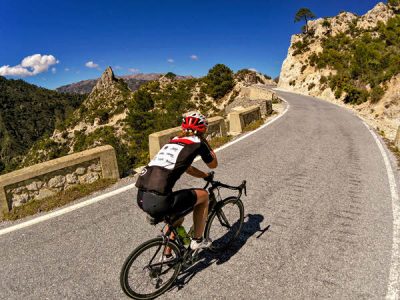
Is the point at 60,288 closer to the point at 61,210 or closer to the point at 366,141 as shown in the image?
the point at 61,210

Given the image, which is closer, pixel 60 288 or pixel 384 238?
pixel 60 288

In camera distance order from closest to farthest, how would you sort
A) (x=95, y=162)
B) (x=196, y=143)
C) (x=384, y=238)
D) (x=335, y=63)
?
(x=196, y=143), (x=384, y=238), (x=95, y=162), (x=335, y=63)

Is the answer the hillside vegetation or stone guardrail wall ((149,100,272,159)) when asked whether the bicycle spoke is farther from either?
the hillside vegetation

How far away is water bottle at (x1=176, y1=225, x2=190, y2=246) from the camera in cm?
365

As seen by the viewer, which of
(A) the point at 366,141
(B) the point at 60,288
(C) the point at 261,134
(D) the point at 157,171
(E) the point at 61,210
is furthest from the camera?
(C) the point at 261,134

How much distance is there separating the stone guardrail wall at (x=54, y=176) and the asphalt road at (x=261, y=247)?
1008mm

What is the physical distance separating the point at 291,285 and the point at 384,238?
7.00 feet

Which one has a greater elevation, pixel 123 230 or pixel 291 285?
pixel 123 230

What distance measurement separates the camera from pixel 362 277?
152 inches

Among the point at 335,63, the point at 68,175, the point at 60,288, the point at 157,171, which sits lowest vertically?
the point at 60,288

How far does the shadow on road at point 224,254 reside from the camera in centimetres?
396

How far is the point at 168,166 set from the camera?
321 cm

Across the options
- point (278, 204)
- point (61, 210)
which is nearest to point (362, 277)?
point (278, 204)

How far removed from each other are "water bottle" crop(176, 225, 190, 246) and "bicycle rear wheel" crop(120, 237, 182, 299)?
14 centimetres
